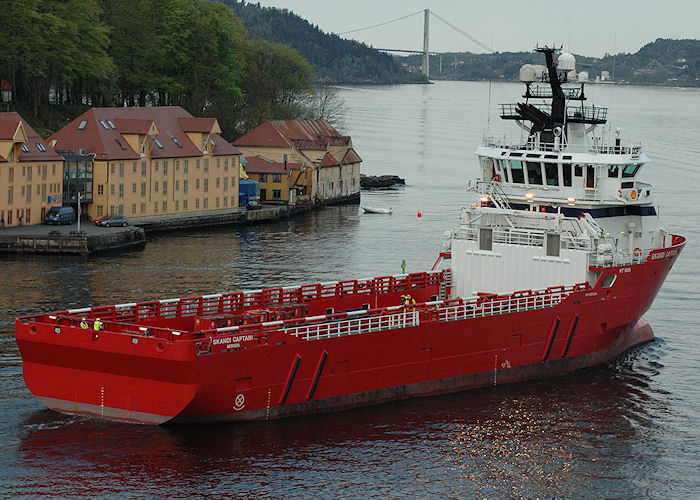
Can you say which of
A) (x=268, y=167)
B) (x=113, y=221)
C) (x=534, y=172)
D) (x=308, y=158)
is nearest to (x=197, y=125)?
(x=268, y=167)

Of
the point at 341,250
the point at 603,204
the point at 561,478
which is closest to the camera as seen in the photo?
the point at 561,478

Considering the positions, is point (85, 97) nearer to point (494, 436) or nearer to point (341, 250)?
point (341, 250)

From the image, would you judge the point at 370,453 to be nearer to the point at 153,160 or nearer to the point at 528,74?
the point at 528,74

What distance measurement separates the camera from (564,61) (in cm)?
4753

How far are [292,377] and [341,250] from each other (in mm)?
39140

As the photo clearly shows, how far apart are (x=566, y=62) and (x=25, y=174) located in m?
38.7

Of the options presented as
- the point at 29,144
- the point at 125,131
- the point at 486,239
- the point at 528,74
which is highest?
the point at 528,74

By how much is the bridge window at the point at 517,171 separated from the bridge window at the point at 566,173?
1.44m

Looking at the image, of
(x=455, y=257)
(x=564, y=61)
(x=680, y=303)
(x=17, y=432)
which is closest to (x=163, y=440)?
(x=17, y=432)

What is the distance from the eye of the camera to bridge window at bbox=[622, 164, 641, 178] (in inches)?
1815

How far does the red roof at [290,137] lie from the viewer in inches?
4122

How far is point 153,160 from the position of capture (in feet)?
278

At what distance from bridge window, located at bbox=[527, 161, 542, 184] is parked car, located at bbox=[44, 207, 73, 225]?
37818 mm

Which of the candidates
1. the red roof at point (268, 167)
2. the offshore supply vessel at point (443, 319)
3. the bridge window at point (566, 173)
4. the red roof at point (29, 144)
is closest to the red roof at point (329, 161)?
the red roof at point (268, 167)
